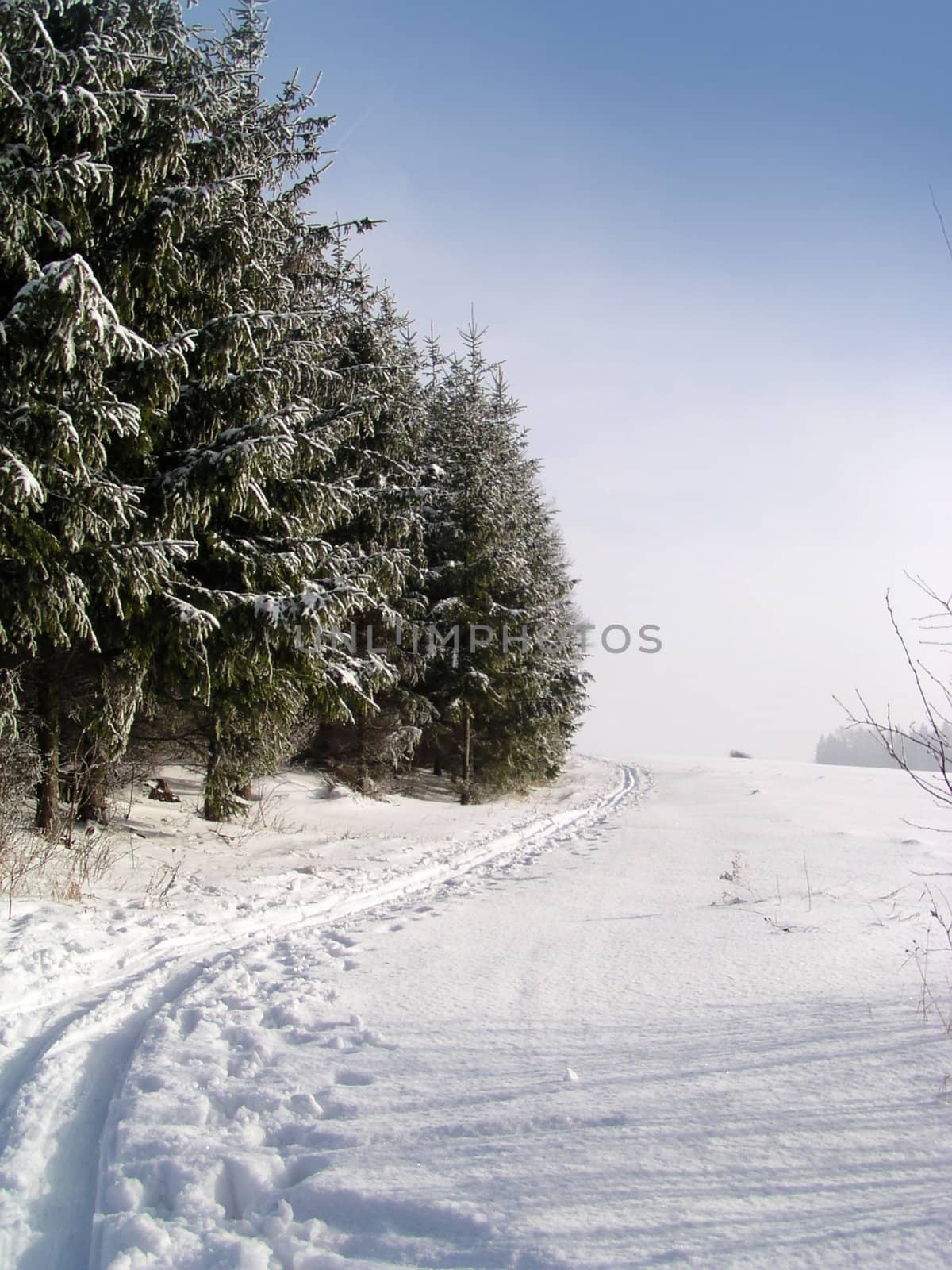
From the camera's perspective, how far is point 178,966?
5.47 meters

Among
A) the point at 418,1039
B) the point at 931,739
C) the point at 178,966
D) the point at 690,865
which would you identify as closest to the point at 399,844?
the point at 690,865

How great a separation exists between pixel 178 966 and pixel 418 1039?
8.14 ft

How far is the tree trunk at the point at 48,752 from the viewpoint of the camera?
870 cm

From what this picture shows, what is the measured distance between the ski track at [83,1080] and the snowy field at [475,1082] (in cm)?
2

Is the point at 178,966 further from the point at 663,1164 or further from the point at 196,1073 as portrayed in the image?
the point at 663,1164

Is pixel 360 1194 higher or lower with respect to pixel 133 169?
lower

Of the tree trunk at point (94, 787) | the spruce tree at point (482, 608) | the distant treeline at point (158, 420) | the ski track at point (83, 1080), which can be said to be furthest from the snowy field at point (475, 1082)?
the spruce tree at point (482, 608)

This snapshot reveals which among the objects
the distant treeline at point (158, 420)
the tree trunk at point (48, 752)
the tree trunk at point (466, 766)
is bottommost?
the tree trunk at point (466, 766)

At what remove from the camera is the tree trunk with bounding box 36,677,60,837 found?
8.70 meters

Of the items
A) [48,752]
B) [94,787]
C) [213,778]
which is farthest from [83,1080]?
[213,778]

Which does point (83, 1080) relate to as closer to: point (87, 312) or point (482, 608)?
point (87, 312)

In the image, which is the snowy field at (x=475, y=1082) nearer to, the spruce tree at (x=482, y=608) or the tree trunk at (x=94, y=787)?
the tree trunk at (x=94, y=787)

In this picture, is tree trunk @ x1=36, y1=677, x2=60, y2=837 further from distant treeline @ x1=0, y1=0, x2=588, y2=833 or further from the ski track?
the ski track

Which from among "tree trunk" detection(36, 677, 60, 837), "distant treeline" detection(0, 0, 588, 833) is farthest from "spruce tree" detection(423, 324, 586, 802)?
"tree trunk" detection(36, 677, 60, 837)
